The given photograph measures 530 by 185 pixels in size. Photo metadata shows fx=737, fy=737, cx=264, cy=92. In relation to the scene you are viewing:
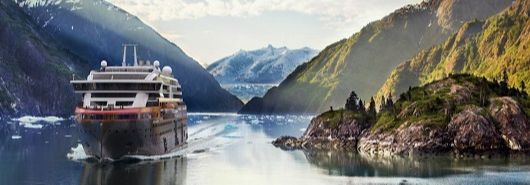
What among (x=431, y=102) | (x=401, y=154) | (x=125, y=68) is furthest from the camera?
(x=431, y=102)

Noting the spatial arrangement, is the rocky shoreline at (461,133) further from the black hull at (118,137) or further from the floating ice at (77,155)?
→ the floating ice at (77,155)

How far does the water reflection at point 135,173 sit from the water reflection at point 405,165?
24.1 metres

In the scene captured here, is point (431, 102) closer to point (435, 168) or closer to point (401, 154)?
point (401, 154)

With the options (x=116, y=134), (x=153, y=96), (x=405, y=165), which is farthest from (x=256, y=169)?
(x=405, y=165)

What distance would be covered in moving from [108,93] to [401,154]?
55.9 metres

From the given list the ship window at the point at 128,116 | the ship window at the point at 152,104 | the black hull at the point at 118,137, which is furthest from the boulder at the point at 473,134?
the ship window at the point at 128,116

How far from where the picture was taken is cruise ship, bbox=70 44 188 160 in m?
115

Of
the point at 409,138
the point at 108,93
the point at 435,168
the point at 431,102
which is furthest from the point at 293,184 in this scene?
the point at 431,102

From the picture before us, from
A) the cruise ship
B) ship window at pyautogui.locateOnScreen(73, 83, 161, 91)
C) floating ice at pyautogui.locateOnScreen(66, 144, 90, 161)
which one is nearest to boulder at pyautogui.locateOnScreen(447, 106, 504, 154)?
the cruise ship

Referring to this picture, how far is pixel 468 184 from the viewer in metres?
99.0

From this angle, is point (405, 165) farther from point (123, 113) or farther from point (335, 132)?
point (123, 113)

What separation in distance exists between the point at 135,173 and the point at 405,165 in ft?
149

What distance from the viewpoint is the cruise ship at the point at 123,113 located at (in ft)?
378

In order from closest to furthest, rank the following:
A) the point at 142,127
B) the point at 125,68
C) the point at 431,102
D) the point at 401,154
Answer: the point at 142,127, the point at 125,68, the point at 401,154, the point at 431,102
